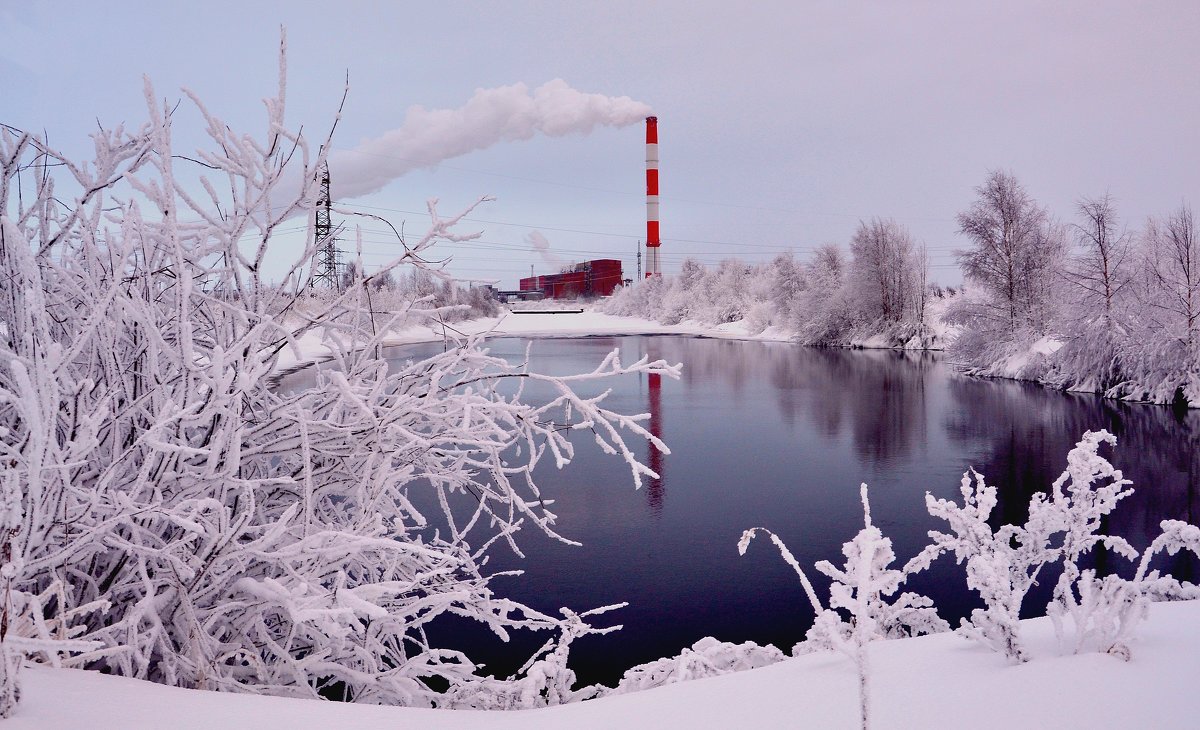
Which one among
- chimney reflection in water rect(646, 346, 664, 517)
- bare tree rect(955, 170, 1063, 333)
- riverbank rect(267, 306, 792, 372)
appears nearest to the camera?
chimney reflection in water rect(646, 346, 664, 517)

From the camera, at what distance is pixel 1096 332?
61.1ft

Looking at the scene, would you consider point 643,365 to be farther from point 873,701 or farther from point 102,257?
point 102,257

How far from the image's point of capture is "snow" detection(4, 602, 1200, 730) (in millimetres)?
1895

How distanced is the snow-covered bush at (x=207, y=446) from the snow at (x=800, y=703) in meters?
0.21

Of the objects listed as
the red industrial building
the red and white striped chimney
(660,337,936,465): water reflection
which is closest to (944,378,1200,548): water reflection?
(660,337,936,465): water reflection

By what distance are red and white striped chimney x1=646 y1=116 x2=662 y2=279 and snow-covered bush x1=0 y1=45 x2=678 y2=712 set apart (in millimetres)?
68362

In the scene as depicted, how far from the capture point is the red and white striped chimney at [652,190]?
70125 millimetres

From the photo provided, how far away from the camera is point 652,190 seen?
70.7 metres

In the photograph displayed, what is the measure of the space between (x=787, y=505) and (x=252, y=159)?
7559mm

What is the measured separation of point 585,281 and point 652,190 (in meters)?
29.7

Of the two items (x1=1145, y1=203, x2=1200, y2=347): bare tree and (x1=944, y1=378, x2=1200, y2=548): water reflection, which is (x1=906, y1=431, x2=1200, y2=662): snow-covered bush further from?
(x1=1145, y1=203, x2=1200, y2=347): bare tree

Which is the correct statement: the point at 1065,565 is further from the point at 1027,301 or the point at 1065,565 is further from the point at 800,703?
the point at 1027,301

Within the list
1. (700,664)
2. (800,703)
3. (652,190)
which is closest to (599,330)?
(652,190)

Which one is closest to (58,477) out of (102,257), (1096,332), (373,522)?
(373,522)
